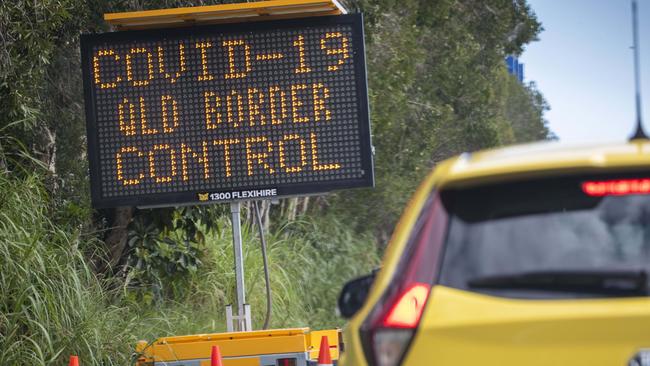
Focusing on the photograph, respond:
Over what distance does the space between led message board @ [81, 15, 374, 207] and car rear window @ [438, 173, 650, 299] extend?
8.55 meters

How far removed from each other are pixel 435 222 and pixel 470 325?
356 mm

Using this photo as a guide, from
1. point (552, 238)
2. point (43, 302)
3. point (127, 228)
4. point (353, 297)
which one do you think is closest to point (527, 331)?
point (552, 238)

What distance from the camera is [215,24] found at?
1355cm

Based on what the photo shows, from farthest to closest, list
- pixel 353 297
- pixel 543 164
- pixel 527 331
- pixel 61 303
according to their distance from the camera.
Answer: pixel 61 303 → pixel 353 297 → pixel 543 164 → pixel 527 331

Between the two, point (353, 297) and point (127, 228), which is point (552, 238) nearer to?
point (353, 297)

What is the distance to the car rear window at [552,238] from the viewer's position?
4406 millimetres

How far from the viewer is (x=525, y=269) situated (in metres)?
4.44

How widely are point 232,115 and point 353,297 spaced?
790cm

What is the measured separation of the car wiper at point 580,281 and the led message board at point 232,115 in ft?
28.5

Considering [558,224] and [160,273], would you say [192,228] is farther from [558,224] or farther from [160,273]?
[558,224]

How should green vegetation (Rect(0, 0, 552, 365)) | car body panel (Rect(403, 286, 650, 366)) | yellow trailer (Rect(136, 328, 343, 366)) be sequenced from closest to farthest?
car body panel (Rect(403, 286, 650, 366)) → yellow trailer (Rect(136, 328, 343, 366)) → green vegetation (Rect(0, 0, 552, 365))

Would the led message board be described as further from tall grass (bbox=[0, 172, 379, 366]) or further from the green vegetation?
the green vegetation

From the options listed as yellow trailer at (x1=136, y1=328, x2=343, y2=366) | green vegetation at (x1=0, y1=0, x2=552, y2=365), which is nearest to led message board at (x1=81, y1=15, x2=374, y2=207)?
green vegetation at (x1=0, y1=0, x2=552, y2=365)

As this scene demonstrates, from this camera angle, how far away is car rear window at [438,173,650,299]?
173 inches
